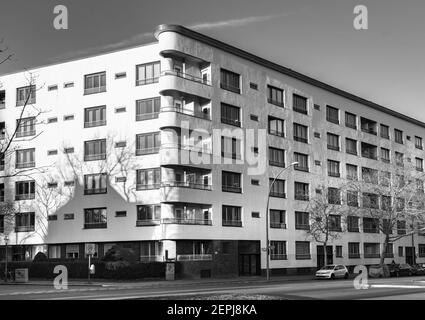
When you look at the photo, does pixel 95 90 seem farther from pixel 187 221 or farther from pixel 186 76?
pixel 187 221

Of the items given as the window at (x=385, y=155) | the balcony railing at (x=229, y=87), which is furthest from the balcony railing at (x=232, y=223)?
the window at (x=385, y=155)

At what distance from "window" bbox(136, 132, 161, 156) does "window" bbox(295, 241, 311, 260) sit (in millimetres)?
20545

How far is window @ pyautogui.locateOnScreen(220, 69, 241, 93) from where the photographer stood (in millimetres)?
58188

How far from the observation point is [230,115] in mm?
58562

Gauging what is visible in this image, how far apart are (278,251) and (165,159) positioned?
57.2ft

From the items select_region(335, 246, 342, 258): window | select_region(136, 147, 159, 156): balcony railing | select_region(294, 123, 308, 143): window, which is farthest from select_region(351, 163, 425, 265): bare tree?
select_region(136, 147, 159, 156): balcony railing

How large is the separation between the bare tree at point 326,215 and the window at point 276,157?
5955 millimetres

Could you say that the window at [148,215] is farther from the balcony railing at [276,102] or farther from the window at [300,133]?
the window at [300,133]

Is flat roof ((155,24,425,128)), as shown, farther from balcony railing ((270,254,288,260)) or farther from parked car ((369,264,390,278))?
parked car ((369,264,390,278))

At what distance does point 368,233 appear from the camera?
78750mm

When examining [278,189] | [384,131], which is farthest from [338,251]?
[384,131]

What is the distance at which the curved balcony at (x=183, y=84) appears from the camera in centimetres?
5291
